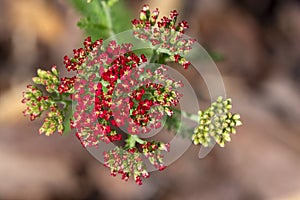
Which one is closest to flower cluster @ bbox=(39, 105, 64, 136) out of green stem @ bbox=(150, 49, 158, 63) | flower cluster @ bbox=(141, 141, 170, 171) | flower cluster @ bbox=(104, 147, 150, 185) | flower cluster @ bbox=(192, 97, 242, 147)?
flower cluster @ bbox=(104, 147, 150, 185)

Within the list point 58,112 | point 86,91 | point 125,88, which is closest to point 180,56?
point 125,88

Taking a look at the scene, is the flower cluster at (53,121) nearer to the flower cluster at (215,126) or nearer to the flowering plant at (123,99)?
the flowering plant at (123,99)

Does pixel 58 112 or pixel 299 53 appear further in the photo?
pixel 299 53

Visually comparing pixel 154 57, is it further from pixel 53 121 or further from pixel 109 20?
pixel 53 121

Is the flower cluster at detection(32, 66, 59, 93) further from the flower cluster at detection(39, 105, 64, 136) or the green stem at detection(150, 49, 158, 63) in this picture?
the green stem at detection(150, 49, 158, 63)

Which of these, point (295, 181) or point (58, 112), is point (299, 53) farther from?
point (58, 112)

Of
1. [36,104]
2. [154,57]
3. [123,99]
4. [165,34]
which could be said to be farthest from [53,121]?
[165,34]
